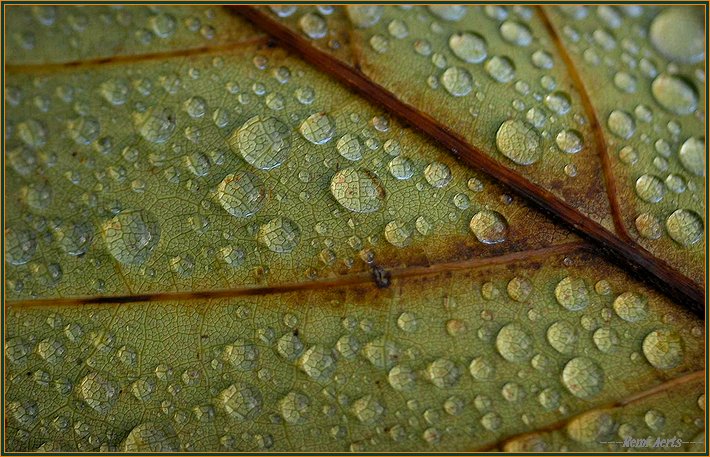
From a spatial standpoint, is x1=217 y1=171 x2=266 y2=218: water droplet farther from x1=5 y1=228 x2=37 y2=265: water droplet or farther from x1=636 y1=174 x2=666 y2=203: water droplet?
x1=636 y1=174 x2=666 y2=203: water droplet

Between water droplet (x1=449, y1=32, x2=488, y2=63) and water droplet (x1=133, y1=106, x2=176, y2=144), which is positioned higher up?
water droplet (x1=449, y1=32, x2=488, y2=63)

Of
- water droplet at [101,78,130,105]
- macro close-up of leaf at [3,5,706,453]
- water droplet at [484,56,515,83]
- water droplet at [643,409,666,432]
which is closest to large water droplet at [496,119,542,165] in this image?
macro close-up of leaf at [3,5,706,453]

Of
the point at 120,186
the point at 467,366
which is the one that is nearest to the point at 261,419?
the point at 467,366

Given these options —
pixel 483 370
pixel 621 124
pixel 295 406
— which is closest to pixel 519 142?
pixel 621 124

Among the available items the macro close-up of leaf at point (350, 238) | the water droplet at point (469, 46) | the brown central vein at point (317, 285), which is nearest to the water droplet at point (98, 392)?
the macro close-up of leaf at point (350, 238)

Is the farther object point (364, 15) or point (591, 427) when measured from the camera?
point (364, 15)

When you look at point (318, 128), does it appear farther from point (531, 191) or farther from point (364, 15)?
point (531, 191)
